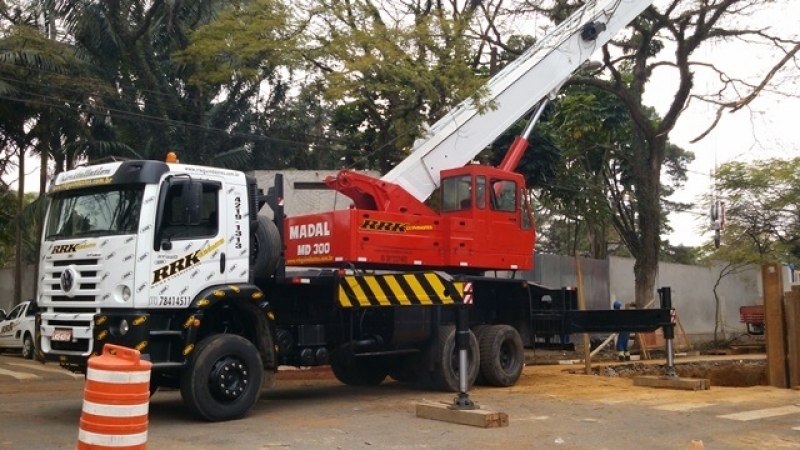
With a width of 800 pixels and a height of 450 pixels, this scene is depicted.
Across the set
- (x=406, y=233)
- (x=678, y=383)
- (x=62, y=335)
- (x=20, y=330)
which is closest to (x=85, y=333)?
(x=62, y=335)

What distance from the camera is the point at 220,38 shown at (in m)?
19.8

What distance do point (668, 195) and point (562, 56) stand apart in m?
28.9

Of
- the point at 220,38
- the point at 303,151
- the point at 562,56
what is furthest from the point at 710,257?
the point at 220,38

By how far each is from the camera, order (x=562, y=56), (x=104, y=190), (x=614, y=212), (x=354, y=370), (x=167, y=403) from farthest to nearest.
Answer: (x=614, y=212) < (x=562, y=56) < (x=354, y=370) < (x=167, y=403) < (x=104, y=190)

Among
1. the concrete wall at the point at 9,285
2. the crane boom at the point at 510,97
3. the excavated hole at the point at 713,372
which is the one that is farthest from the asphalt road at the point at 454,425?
the concrete wall at the point at 9,285

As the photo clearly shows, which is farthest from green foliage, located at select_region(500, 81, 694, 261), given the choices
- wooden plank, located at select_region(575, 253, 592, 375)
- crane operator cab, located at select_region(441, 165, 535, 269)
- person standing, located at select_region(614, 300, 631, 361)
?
crane operator cab, located at select_region(441, 165, 535, 269)

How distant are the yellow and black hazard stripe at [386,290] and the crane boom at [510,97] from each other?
112 inches

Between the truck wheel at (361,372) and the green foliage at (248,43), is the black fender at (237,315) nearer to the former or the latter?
the truck wheel at (361,372)

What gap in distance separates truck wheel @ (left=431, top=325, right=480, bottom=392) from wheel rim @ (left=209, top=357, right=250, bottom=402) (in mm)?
3850

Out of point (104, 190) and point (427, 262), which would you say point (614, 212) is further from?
point (104, 190)

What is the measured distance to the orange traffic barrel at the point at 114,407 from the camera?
6.09 metres

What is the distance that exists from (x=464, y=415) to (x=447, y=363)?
133 inches

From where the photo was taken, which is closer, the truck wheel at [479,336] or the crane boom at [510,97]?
the truck wheel at [479,336]

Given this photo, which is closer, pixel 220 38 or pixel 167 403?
pixel 167 403
